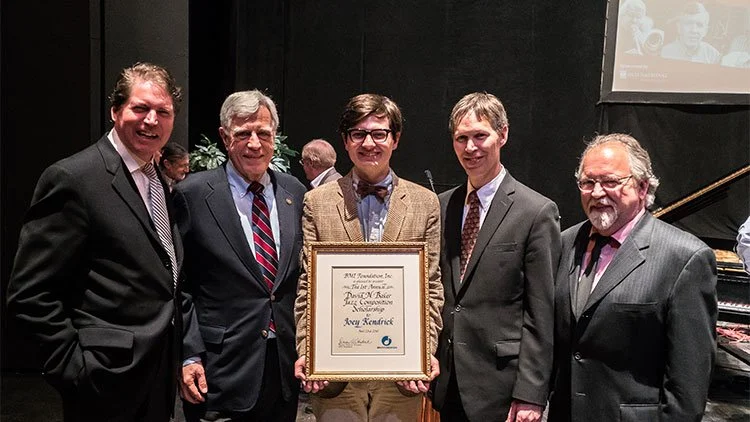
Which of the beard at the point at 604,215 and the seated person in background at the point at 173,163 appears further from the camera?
the seated person in background at the point at 173,163

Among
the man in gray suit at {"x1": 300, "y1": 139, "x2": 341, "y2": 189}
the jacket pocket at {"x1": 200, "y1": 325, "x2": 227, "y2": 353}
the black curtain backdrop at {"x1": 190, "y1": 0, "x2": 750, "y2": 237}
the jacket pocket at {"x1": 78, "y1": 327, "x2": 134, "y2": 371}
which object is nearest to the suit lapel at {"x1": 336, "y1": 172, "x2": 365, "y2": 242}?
the jacket pocket at {"x1": 200, "y1": 325, "x2": 227, "y2": 353}

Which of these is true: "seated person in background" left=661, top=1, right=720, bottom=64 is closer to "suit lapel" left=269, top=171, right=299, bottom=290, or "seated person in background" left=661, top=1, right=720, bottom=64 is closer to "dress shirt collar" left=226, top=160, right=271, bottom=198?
"suit lapel" left=269, top=171, right=299, bottom=290

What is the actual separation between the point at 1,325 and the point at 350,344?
386cm

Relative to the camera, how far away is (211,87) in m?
8.46

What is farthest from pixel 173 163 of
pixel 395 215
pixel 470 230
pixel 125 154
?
pixel 470 230

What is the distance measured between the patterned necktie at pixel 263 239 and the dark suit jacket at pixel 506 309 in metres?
0.72

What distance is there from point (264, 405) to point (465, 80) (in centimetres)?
663

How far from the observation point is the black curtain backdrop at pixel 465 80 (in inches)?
322

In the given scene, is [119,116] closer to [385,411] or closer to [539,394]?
[385,411]

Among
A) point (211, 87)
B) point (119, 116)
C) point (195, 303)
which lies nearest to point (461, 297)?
point (195, 303)

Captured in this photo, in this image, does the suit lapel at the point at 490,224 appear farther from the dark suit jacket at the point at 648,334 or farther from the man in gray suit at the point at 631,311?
the dark suit jacket at the point at 648,334

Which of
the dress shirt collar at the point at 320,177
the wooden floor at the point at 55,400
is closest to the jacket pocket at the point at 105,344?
the wooden floor at the point at 55,400

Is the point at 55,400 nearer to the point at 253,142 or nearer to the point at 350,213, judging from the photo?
the point at 253,142

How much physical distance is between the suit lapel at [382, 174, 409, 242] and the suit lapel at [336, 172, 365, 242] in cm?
10
